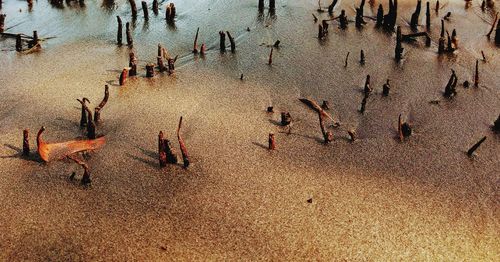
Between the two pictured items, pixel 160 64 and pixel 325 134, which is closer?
pixel 325 134

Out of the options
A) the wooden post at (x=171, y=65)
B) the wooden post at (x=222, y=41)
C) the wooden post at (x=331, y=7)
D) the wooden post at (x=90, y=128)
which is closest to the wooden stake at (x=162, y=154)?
A: the wooden post at (x=90, y=128)

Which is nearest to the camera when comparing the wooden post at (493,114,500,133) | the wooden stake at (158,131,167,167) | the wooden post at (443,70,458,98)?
the wooden stake at (158,131,167,167)

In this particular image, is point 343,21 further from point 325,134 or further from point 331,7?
point 325,134

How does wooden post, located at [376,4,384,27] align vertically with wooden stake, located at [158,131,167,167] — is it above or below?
above

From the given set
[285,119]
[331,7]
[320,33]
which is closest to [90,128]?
[285,119]

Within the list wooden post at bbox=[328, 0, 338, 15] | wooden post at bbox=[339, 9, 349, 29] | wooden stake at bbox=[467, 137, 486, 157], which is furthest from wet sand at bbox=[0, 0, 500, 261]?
wooden post at bbox=[328, 0, 338, 15]

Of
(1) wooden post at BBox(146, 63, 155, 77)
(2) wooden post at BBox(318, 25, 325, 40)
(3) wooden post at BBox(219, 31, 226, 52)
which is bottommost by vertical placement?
(1) wooden post at BBox(146, 63, 155, 77)

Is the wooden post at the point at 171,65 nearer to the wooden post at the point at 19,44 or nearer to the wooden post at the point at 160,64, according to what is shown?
the wooden post at the point at 160,64

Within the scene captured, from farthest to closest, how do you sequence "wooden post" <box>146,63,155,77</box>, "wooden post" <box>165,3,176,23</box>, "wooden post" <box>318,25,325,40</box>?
1. "wooden post" <box>165,3,176,23</box>
2. "wooden post" <box>318,25,325,40</box>
3. "wooden post" <box>146,63,155,77</box>

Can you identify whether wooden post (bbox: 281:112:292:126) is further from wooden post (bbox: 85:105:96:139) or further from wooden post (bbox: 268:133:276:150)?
wooden post (bbox: 85:105:96:139)

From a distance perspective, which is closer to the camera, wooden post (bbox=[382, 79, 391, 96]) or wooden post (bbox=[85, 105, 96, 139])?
wooden post (bbox=[85, 105, 96, 139])
